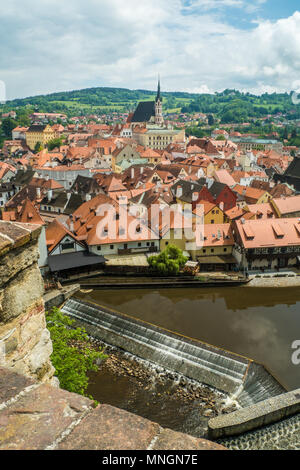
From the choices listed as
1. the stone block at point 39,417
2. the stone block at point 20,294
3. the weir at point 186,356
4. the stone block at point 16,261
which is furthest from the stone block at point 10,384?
the weir at point 186,356

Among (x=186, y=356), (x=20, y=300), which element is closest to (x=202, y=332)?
(x=186, y=356)

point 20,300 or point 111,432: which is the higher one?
point 20,300

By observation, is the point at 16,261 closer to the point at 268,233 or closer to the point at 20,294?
the point at 20,294

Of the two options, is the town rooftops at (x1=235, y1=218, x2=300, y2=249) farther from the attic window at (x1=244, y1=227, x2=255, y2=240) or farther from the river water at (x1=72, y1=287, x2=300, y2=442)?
the river water at (x1=72, y1=287, x2=300, y2=442)

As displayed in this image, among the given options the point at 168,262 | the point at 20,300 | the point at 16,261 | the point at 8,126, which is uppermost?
the point at 8,126

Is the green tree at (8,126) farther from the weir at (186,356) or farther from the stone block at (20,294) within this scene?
the stone block at (20,294)

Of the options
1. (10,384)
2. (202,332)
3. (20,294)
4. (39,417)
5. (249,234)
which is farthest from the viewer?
(249,234)
